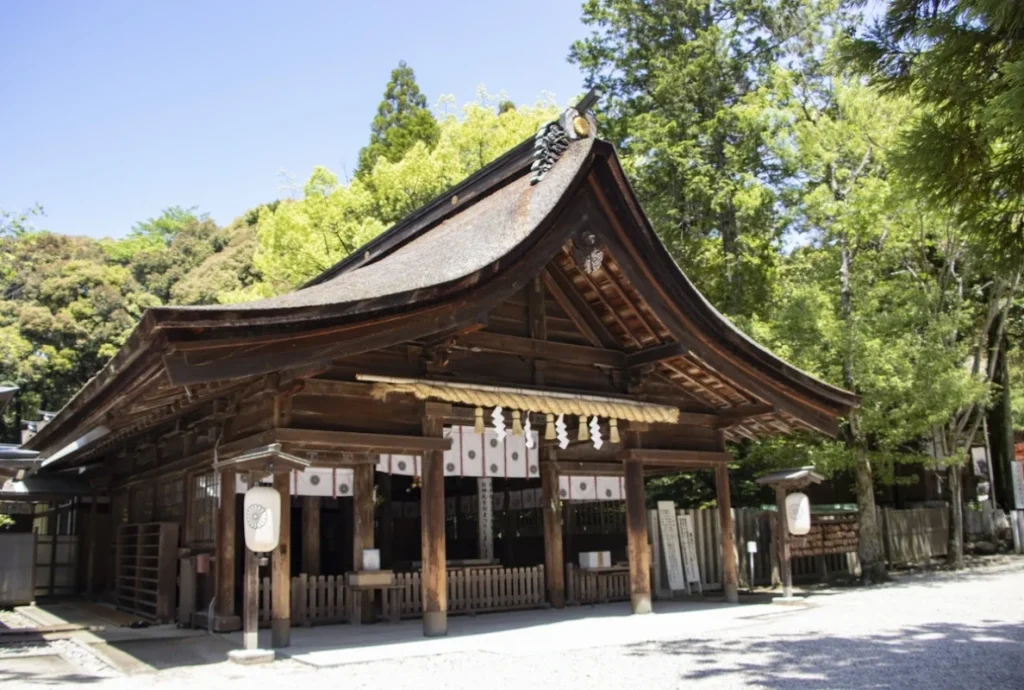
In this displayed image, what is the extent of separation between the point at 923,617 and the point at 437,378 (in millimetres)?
7517

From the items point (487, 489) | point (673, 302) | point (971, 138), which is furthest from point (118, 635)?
point (971, 138)

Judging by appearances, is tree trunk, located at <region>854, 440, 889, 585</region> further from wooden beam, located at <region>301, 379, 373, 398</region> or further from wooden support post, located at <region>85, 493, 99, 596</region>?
wooden support post, located at <region>85, 493, 99, 596</region>

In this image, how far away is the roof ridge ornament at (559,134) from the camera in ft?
40.0

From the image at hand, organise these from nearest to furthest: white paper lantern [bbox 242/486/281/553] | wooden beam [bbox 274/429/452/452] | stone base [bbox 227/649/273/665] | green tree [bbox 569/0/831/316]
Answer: stone base [bbox 227/649/273/665] < white paper lantern [bbox 242/486/281/553] < wooden beam [bbox 274/429/452/452] < green tree [bbox 569/0/831/316]

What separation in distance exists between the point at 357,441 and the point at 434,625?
255 cm

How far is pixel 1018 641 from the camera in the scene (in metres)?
9.05

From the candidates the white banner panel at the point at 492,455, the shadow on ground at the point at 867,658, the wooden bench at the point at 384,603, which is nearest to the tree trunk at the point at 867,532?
the shadow on ground at the point at 867,658

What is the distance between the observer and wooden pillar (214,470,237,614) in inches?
449

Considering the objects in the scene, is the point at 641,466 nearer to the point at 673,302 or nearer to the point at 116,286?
the point at 673,302

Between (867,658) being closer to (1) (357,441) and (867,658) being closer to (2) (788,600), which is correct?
(2) (788,600)

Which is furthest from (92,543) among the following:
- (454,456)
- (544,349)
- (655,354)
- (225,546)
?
(655,354)

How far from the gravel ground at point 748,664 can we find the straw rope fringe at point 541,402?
3.27m

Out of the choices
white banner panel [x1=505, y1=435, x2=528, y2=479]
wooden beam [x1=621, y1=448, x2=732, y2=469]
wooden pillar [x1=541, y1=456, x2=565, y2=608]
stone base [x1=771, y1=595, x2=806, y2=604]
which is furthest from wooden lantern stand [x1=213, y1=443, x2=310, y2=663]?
stone base [x1=771, y1=595, x2=806, y2=604]

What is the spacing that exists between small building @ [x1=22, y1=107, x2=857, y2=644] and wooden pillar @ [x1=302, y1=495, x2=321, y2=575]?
34 millimetres
